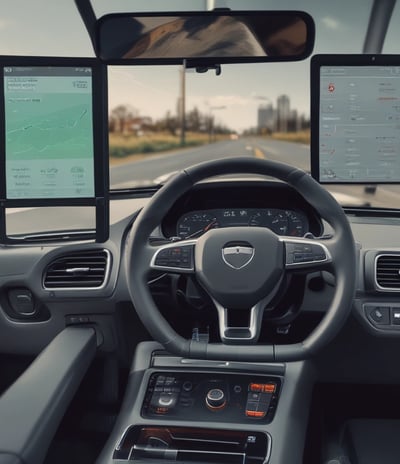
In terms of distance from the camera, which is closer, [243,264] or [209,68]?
[243,264]

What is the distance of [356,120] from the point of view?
2.41 metres

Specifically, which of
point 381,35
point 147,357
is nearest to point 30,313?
point 147,357

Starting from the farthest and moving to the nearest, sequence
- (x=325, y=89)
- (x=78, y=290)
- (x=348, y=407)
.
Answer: (x=348, y=407)
(x=78, y=290)
(x=325, y=89)

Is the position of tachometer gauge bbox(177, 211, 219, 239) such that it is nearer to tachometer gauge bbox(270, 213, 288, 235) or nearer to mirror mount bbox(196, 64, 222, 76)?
tachometer gauge bbox(270, 213, 288, 235)

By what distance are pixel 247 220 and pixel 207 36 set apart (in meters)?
0.66

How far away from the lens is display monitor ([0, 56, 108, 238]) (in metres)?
2.54

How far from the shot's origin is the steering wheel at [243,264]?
6.64 ft

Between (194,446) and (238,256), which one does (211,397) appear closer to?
(194,446)

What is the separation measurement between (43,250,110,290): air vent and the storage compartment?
2.20 ft

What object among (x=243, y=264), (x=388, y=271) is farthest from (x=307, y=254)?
(x=388, y=271)

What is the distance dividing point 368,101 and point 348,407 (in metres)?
1.35

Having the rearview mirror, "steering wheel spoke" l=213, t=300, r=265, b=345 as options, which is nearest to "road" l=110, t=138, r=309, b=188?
the rearview mirror

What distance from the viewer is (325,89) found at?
2377mm

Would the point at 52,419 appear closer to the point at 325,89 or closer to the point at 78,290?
the point at 78,290
